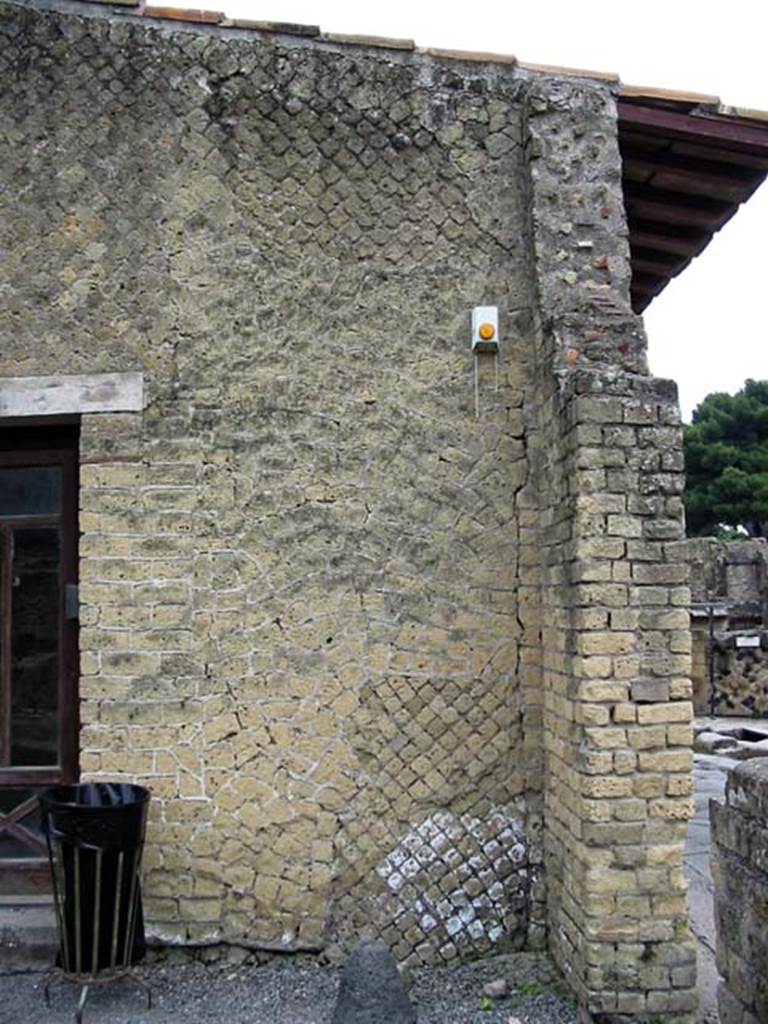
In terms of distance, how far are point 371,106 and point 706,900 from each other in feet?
15.1

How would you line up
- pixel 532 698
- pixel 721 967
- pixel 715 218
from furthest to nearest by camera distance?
pixel 715 218 < pixel 532 698 < pixel 721 967

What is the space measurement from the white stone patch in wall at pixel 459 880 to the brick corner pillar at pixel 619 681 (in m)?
0.28

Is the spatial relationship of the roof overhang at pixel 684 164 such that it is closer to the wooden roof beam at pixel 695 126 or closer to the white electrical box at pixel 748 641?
the wooden roof beam at pixel 695 126

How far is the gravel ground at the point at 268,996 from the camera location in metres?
3.93

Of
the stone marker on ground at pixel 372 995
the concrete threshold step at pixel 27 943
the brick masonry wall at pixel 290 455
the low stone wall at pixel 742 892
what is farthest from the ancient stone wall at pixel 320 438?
the stone marker on ground at pixel 372 995

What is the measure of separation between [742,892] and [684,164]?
11.6 ft

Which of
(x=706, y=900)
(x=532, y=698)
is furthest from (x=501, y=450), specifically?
(x=706, y=900)

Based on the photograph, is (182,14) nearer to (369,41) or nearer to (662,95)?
(369,41)

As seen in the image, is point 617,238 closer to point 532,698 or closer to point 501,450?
point 501,450

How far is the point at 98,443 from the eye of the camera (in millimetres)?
4598

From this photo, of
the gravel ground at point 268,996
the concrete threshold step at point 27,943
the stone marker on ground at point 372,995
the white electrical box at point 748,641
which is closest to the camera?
the stone marker on ground at point 372,995

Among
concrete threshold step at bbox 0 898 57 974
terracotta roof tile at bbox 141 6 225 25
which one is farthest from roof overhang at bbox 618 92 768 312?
concrete threshold step at bbox 0 898 57 974

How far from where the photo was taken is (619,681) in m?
3.88

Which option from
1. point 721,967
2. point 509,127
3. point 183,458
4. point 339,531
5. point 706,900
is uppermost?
point 509,127
